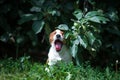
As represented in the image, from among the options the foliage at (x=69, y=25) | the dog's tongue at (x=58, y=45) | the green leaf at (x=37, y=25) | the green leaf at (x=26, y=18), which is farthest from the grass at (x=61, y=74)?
the green leaf at (x=26, y=18)

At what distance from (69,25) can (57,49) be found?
1096 mm

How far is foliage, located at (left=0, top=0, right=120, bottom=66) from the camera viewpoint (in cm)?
646

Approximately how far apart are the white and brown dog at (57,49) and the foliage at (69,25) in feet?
0.50

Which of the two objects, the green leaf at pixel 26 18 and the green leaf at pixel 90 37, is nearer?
the green leaf at pixel 90 37

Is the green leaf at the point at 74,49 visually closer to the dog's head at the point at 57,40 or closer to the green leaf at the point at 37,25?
the dog's head at the point at 57,40

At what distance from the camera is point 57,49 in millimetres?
6121

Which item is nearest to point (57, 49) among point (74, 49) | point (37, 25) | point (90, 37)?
point (74, 49)

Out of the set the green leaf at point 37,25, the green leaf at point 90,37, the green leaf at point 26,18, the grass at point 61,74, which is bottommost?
the grass at point 61,74

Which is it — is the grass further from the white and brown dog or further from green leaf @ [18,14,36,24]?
green leaf @ [18,14,36,24]

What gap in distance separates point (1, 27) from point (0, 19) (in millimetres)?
207

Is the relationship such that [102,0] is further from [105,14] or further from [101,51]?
[101,51]

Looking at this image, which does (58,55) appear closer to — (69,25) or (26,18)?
(69,25)

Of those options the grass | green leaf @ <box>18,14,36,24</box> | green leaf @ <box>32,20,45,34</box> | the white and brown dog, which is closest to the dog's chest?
the white and brown dog

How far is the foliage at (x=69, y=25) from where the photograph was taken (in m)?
6.46
